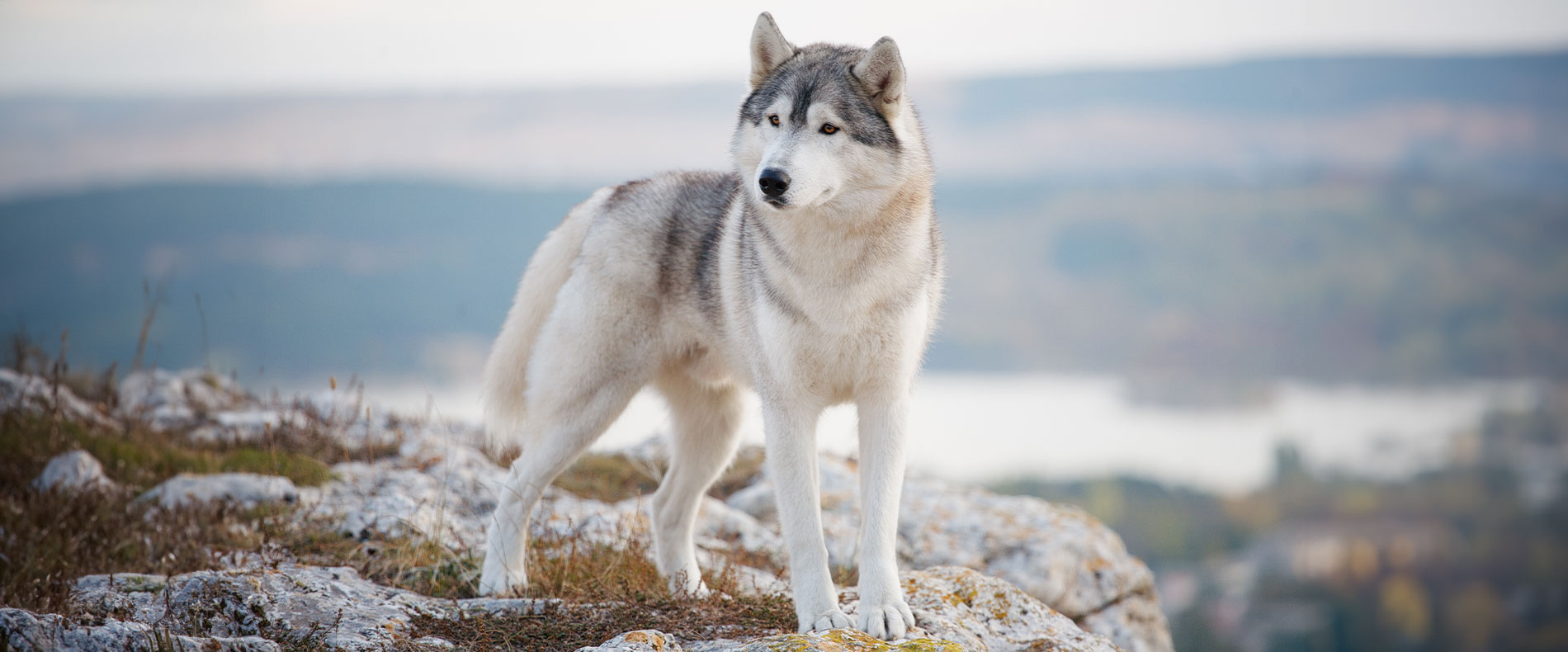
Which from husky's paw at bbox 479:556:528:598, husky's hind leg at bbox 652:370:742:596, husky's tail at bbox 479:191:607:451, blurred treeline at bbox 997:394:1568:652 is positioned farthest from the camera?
blurred treeline at bbox 997:394:1568:652

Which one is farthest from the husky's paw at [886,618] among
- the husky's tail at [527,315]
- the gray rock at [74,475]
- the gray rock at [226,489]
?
the gray rock at [74,475]

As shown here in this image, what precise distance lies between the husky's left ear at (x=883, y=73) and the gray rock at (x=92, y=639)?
3.17 m

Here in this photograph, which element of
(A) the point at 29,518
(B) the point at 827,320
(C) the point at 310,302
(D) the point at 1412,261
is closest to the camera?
(B) the point at 827,320

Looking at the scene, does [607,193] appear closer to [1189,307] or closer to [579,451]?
[579,451]

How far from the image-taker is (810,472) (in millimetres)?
4539

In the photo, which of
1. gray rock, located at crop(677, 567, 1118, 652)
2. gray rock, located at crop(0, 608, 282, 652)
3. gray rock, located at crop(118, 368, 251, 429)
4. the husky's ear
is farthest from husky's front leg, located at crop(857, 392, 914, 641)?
gray rock, located at crop(118, 368, 251, 429)

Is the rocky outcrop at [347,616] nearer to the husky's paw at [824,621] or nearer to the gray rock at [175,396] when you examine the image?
the husky's paw at [824,621]

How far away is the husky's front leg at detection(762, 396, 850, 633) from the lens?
435 cm

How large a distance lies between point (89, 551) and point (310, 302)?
57.9 metres

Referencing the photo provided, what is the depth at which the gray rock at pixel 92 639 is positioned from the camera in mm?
3529

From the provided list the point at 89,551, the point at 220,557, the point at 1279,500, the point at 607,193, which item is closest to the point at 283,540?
the point at 220,557

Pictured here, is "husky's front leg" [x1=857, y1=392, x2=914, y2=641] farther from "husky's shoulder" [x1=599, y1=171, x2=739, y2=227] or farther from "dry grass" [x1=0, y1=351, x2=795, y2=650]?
"husky's shoulder" [x1=599, y1=171, x2=739, y2=227]

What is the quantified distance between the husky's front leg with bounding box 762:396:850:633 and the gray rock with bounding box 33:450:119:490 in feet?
16.6

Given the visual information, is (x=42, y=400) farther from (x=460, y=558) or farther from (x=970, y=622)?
(x=970, y=622)
